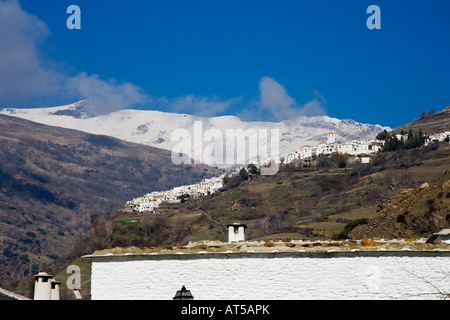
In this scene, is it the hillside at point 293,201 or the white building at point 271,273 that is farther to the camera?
the hillside at point 293,201

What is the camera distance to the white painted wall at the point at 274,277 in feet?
44.2

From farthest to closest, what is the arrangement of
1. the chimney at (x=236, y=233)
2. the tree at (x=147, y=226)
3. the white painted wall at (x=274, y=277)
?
the tree at (x=147, y=226), the chimney at (x=236, y=233), the white painted wall at (x=274, y=277)

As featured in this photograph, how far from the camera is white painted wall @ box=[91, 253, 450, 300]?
13.5 metres

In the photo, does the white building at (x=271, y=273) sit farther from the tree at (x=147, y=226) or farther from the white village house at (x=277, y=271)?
the tree at (x=147, y=226)

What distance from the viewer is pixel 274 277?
46.3 feet

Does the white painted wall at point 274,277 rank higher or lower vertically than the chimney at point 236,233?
lower

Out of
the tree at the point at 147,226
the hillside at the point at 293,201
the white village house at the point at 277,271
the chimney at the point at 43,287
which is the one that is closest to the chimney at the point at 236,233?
the white village house at the point at 277,271

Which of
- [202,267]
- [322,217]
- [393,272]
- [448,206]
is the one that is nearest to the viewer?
[393,272]

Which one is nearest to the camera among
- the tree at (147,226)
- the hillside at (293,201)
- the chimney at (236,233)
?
the chimney at (236,233)

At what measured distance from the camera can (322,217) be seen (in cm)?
10012

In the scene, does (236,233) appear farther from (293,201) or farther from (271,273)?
(293,201)

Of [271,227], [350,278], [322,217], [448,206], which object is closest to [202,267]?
[350,278]
